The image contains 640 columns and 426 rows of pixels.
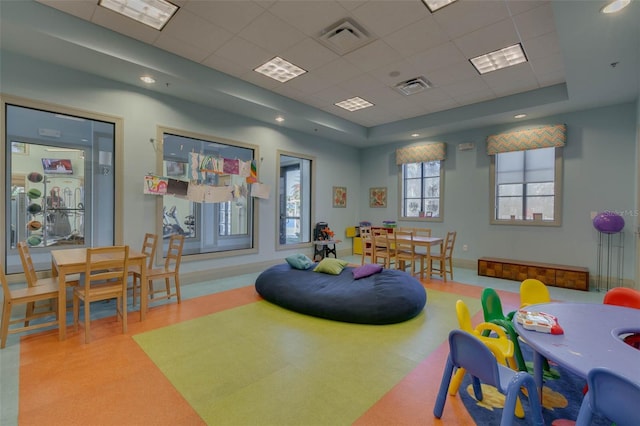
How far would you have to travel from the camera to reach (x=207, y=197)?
5.26 metres

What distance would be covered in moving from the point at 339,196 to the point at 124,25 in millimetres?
5577

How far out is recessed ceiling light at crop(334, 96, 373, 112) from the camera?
573 cm

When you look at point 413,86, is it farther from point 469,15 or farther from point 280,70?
point 280,70

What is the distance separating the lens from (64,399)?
6.58 feet

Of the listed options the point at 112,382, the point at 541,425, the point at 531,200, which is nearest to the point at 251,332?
the point at 112,382

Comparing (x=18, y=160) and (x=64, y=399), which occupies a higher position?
(x=18, y=160)

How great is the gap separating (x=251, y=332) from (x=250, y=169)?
3523 millimetres

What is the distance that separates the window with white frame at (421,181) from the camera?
692 cm

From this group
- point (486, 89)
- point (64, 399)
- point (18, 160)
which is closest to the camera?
point (64, 399)

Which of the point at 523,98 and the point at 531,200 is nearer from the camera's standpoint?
the point at 523,98

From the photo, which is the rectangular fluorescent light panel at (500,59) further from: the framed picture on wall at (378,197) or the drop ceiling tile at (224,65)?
the framed picture on wall at (378,197)

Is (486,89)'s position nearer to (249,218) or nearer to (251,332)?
(249,218)

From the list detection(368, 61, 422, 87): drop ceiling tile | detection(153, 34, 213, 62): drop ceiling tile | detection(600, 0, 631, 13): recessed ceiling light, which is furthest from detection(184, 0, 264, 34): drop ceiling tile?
detection(600, 0, 631, 13): recessed ceiling light

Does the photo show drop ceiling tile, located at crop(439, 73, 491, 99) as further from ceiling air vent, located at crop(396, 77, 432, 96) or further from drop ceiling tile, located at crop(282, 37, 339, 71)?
drop ceiling tile, located at crop(282, 37, 339, 71)
